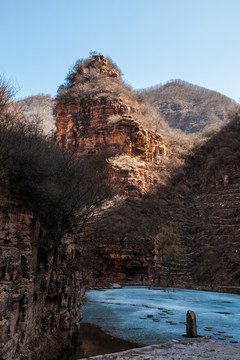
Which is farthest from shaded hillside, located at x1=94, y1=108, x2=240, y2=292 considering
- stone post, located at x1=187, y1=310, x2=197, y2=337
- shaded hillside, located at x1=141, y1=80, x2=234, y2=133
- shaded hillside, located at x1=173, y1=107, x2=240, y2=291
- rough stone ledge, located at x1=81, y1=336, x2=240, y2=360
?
shaded hillside, located at x1=141, y1=80, x2=234, y2=133

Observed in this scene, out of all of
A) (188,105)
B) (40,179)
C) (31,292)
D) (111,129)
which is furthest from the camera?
(188,105)

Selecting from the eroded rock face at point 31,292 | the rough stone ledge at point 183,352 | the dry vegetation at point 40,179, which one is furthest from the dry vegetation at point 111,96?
the rough stone ledge at point 183,352

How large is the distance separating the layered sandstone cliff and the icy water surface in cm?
1197

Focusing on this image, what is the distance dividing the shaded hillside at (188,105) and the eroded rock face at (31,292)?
77.7m

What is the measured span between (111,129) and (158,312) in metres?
21.5

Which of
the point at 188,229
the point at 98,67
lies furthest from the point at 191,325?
the point at 98,67

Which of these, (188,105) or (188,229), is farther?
(188,105)

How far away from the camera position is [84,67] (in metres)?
40.9

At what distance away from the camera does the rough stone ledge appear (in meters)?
6.48

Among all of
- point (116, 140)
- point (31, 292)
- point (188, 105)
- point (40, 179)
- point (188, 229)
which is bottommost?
point (31, 292)

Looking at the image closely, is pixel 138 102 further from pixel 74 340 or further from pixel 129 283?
pixel 74 340

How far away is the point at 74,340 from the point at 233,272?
47.8 feet

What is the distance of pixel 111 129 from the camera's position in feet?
111

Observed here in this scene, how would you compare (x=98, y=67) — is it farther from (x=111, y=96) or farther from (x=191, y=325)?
(x=191, y=325)
